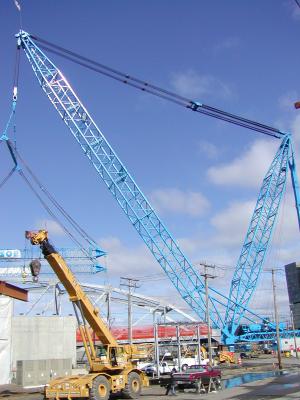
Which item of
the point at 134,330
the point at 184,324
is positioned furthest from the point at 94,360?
the point at 134,330

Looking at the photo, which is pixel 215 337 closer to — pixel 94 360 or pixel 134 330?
pixel 134 330

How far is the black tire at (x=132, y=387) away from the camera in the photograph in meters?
27.7

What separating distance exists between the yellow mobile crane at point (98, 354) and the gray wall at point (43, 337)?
36.2m

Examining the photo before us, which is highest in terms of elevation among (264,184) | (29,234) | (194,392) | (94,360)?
(264,184)

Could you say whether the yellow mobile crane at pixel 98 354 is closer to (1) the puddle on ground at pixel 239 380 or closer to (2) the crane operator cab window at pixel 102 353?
(2) the crane operator cab window at pixel 102 353

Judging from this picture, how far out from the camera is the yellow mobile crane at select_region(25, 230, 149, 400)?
1034 inches

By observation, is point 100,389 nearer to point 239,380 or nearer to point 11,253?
point 239,380

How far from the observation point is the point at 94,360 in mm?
27969

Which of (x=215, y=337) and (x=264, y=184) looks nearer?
(x=264, y=184)

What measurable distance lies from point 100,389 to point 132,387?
2774 mm

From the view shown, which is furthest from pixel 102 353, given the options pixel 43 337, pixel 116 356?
pixel 43 337

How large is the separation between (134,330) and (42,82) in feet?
247

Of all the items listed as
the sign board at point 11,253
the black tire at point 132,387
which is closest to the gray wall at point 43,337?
the sign board at point 11,253

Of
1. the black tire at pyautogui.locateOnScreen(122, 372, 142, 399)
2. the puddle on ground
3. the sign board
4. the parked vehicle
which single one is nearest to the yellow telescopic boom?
the black tire at pyautogui.locateOnScreen(122, 372, 142, 399)
